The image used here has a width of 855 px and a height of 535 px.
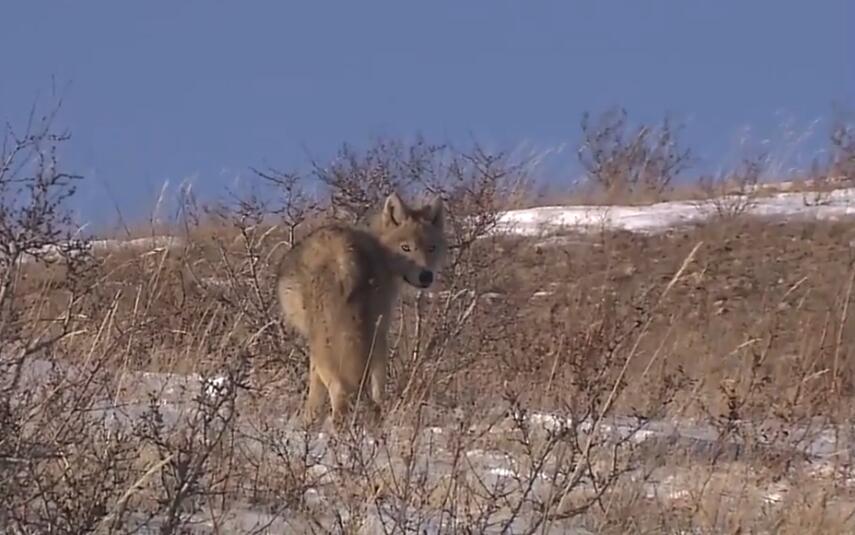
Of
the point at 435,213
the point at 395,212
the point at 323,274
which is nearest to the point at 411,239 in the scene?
the point at 395,212

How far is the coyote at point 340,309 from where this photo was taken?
28.3 feet

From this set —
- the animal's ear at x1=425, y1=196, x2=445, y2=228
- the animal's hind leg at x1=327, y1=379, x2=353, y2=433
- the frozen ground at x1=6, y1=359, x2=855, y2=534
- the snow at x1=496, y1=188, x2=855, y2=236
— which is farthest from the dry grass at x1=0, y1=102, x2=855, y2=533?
the snow at x1=496, y1=188, x2=855, y2=236

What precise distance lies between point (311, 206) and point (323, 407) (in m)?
3.03

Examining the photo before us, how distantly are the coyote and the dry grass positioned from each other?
0.97 ft

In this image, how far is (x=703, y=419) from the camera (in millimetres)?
8562

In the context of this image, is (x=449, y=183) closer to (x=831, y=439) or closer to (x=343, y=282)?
(x=343, y=282)

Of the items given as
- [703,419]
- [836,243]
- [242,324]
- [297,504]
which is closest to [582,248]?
[836,243]

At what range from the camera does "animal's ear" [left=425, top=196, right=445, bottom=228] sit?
10.4 m

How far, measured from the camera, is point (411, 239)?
33.3ft

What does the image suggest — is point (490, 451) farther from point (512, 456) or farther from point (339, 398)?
point (339, 398)

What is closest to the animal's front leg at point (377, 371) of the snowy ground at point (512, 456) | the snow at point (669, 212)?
the snowy ground at point (512, 456)

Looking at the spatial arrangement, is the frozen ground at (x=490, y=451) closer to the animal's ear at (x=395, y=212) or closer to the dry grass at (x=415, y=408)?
the dry grass at (x=415, y=408)

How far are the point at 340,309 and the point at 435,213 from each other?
1881 mm

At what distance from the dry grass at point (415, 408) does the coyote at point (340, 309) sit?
0.97ft
